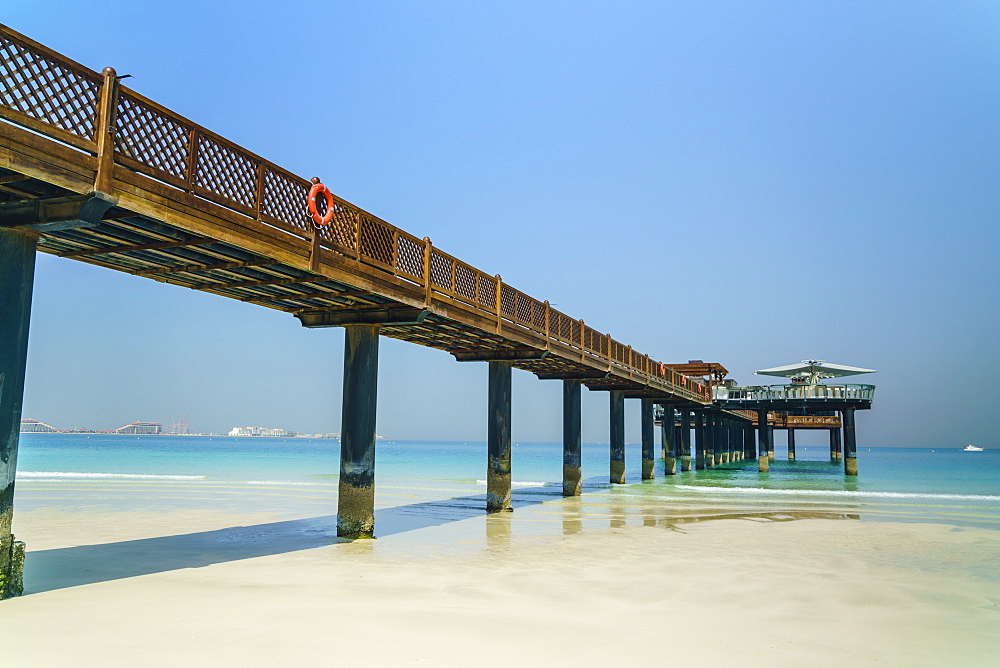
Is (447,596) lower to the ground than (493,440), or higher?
lower

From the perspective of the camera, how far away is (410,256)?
14.1m

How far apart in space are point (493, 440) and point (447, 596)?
1141 cm

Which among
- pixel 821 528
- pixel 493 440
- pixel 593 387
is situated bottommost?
pixel 821 528

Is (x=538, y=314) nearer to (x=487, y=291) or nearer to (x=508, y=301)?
(x=508, y=301)

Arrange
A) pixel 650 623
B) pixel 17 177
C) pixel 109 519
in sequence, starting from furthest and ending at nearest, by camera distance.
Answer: pixel 109 519, pixel 650 623, pixel 17 177

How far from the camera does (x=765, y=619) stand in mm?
8688

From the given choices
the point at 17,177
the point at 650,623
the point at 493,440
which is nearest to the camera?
the point at 17,177

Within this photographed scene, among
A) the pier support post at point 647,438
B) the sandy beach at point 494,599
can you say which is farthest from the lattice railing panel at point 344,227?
the pier support post at point 647,438

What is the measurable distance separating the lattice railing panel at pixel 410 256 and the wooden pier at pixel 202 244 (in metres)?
0.03

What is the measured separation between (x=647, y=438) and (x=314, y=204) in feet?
108

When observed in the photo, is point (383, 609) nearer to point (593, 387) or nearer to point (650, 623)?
point (650, 623)

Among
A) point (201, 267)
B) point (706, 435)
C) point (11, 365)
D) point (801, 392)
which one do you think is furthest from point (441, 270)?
point (706, 435)

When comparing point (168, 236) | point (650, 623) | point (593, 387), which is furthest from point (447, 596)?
point (593, 387)

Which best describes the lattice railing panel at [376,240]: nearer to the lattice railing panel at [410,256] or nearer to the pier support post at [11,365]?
the lattice railing panel at [410,256]
